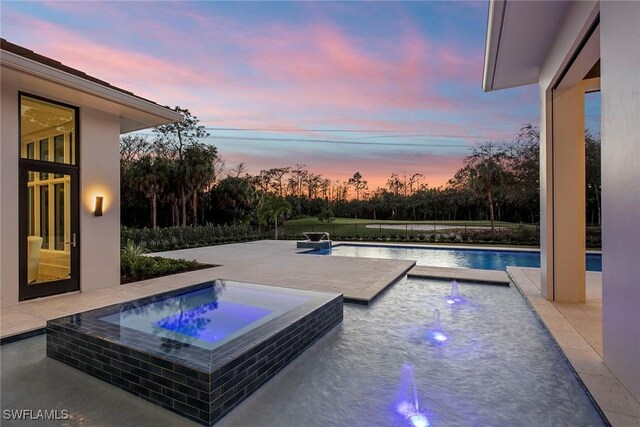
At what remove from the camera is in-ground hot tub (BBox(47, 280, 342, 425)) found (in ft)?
7.55

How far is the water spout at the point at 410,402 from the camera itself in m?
2.20

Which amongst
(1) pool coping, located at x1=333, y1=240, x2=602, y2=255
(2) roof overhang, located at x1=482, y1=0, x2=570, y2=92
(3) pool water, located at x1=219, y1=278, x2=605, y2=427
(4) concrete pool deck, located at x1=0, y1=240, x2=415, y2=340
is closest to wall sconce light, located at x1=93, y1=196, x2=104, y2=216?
(4) concrete pool deck, located at x1=0, y1=240, x2=415, y2=340

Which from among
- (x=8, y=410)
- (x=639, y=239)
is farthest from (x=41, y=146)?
(x=639, y=239)

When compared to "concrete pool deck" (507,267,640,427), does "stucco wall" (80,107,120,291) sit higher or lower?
higher

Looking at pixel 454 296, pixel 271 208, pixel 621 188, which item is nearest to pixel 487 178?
pixel 271 208

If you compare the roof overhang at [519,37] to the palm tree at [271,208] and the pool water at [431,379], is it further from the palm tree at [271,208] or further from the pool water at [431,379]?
the palm tree at [271,208]

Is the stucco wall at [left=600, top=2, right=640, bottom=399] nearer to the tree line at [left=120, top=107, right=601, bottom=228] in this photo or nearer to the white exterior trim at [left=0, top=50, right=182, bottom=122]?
the white exterior trim at [left=0, top=50, right=182, bottom=122]

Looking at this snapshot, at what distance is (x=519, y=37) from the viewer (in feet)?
14.5

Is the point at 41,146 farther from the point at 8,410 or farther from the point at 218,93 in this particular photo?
the point at 218,93


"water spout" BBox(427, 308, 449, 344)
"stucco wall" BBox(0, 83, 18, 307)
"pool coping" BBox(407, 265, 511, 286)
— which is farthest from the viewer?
"pool coping" BBox(407, 265, 511, 286)

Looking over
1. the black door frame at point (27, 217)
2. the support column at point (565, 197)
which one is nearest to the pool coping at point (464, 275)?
the support column at point (565, 197)

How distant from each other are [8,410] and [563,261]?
6.65 metres

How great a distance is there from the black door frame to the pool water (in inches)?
183

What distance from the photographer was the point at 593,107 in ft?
28.3
